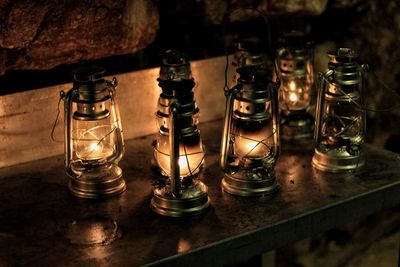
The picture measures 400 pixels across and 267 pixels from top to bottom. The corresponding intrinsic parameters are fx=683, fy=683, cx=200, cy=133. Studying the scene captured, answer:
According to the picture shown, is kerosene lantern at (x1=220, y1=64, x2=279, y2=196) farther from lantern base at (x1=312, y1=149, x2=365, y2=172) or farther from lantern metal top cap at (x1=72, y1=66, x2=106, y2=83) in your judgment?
lantern metal top cap at (x1=72, y1=66, x2=106, y2=83)

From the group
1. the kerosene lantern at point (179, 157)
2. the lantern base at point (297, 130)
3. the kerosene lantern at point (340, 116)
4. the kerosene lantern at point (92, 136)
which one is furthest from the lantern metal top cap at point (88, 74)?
the lantern base at point (297, 130)

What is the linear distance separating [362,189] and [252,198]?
0.25 meters

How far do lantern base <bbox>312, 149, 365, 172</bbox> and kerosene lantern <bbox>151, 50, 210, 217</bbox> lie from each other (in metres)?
0.34

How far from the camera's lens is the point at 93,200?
1540mm

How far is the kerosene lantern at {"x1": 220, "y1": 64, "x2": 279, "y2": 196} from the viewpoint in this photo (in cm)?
147

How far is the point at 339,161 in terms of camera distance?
5.41 feet

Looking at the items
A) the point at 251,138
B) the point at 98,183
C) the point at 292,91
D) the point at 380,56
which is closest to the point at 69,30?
Result: the point at 98,183

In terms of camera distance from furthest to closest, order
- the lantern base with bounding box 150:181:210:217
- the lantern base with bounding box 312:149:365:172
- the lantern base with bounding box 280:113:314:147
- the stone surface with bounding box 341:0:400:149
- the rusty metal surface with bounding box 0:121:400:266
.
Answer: the stone surface with bounding box 341:0:400:149, the lantern base with bounding box 280:113:314:147, the lantern base with bounding box 312:149:365:172, the lantern base with bounding box 150:181:210:217, the rusty metal surface with bounding box 0:121:400:266

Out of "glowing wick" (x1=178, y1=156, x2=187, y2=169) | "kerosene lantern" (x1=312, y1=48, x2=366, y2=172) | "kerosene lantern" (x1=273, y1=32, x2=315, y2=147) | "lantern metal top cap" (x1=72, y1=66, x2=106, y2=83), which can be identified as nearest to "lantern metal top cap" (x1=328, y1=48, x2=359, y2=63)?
"kerosene lantern" (x1=312, y1=48, x2=366, y2=172)

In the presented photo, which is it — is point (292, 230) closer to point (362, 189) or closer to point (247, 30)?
point (362, 189)

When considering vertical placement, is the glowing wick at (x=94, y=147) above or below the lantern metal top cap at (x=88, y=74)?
below

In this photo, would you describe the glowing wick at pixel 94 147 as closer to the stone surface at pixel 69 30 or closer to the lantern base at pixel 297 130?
the stone surface at pixel 69 30

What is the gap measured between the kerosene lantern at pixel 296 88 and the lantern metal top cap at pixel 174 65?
0.37 m

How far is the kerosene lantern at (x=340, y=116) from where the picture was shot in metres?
1.60
